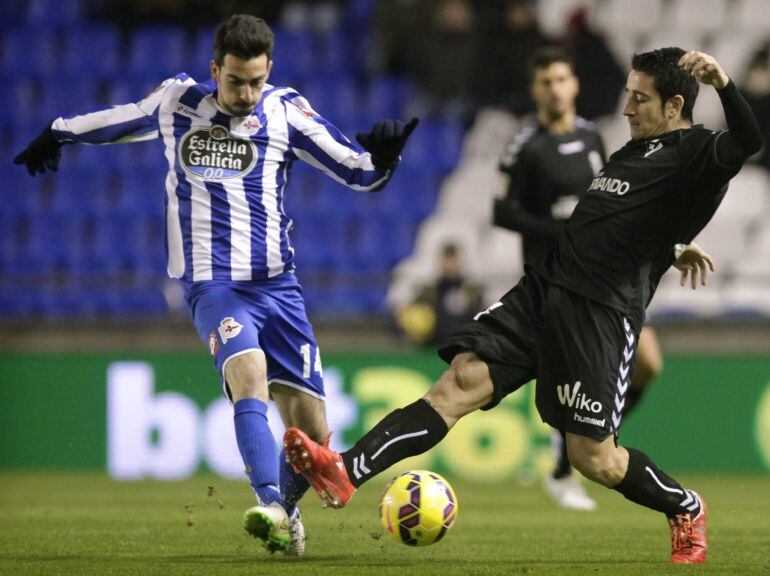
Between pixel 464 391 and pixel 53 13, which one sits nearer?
pixel 464 391

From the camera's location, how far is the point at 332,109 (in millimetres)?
15211

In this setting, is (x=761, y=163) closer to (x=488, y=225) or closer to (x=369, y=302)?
(x=488, y=225)

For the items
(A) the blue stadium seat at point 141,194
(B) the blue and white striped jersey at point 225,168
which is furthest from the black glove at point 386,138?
(A) the blue stadium seat at point 141,194

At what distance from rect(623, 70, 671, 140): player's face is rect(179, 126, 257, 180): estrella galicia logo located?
5.09ft

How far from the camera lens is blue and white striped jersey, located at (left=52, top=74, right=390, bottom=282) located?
19.4ft

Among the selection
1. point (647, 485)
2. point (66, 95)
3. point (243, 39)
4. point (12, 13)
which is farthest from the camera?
point (12, 13)

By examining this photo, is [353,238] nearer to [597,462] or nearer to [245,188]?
[245,188]

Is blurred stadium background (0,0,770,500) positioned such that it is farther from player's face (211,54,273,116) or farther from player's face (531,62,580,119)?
player's face (211,54,273,116)

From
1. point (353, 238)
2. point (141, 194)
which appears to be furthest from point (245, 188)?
point (141, 194)

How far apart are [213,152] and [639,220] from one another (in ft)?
5.77

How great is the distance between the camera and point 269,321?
593 centimetres

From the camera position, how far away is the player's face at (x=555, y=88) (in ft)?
26.9

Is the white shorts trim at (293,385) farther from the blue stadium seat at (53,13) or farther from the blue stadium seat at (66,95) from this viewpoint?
the blue stadium seat at (53,13)

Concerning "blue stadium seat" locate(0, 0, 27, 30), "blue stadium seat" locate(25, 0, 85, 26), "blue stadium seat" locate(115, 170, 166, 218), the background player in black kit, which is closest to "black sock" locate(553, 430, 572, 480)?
the background player in black kit
